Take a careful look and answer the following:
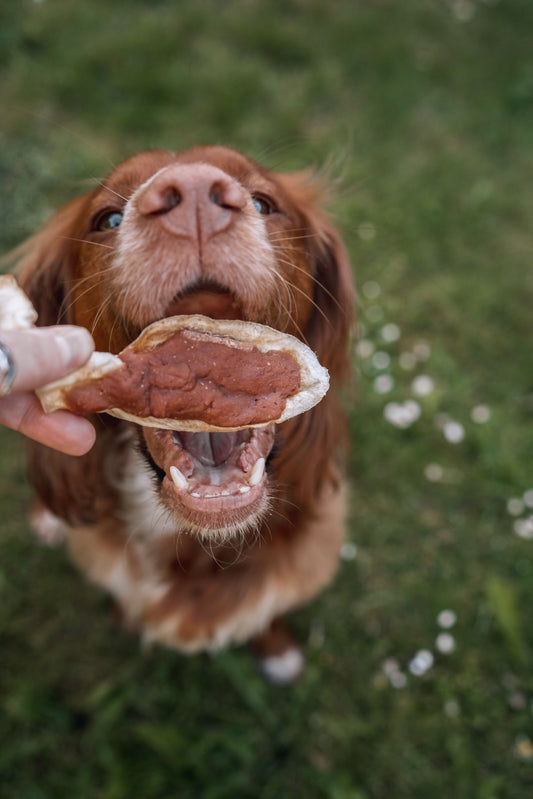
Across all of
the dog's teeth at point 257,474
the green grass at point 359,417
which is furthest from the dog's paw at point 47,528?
the dog's teeth at point 257,474

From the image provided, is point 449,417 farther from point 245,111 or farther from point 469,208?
point 245,111

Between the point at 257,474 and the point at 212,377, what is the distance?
0.28 m

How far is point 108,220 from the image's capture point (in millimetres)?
1894

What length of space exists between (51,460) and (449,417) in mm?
2294

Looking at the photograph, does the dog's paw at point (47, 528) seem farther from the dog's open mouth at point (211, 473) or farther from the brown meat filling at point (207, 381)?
the brown meat filling at point (207, 381)

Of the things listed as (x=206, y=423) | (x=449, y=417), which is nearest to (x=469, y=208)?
(x=449, y=417)

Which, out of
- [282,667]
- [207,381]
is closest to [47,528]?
[282,667]

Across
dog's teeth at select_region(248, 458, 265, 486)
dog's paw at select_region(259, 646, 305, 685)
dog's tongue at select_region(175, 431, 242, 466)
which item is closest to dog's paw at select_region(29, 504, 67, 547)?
dog's paw at select_region(259, 646, 305, 685)

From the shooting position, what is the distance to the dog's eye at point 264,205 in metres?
1.94

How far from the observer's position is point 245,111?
4707 mm

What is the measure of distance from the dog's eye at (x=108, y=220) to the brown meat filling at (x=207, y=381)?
21.5 inches

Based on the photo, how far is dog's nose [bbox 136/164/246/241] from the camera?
1497 millimetres

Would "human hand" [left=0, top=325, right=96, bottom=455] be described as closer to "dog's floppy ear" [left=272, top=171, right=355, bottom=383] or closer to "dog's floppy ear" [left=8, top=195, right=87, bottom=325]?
"dog's floppy ear" [left=8, top=195, right=87, bottom=325]

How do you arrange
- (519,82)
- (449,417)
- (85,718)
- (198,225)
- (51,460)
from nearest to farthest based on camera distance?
1. (198,225)
2. (51,460)
3. (85,718)
4. (449,417)
5. (519,82)
